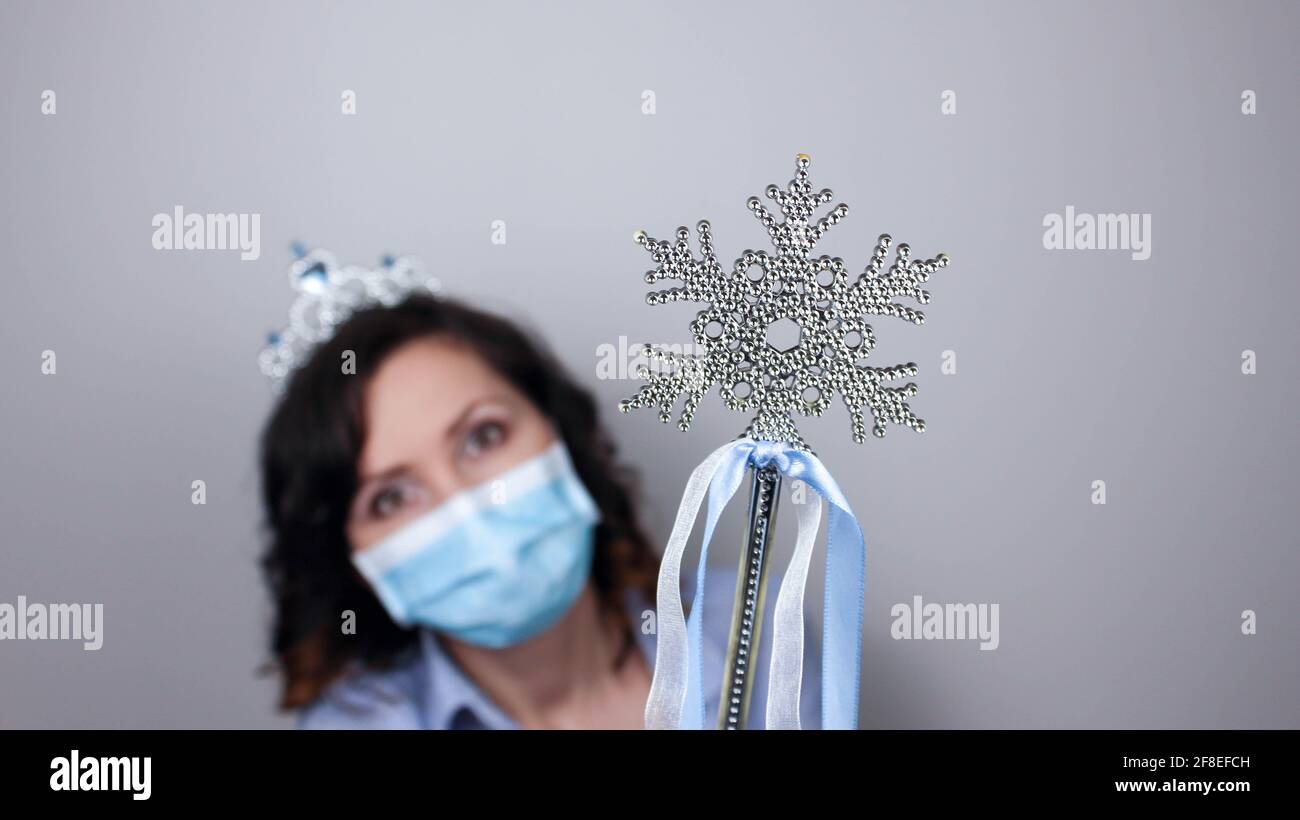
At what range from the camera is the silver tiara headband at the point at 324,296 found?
1322 millimetres

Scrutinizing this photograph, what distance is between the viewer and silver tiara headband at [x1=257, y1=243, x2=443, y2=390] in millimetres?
1322

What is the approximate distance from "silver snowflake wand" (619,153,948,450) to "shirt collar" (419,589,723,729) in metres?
0.47

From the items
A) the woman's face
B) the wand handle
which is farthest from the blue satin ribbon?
the woman's face

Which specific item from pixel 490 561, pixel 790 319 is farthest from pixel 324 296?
pixel 790 319

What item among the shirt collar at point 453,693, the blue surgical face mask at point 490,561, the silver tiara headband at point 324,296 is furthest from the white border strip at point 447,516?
the silver tiara headband at point 324,296

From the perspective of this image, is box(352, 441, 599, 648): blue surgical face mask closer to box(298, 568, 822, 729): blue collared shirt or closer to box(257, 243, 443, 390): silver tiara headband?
box(298, 568, 822, 729): blue collared shirt

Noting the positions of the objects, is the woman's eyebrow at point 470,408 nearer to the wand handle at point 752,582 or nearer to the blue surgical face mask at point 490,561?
the blue surgical face mask at point 490,561

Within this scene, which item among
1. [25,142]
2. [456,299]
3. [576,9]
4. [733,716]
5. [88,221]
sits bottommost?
[733,716]

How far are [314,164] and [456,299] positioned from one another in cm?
27

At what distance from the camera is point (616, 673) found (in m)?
1.35

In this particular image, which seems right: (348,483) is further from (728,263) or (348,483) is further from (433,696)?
(728,263)

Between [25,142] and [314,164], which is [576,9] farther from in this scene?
[25,142]

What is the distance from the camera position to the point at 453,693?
1291mm
